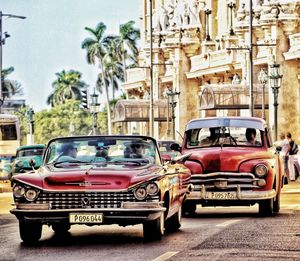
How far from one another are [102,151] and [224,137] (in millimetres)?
6609

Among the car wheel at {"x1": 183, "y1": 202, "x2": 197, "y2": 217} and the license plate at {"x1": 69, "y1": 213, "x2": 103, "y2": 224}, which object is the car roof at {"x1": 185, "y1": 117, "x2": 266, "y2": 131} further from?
the license plate at {"x1": 69, "y1": 213, "x2": 103, "y2": 224}

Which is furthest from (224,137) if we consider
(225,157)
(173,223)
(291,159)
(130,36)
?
(130,36)

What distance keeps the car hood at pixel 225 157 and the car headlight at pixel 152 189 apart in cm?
693

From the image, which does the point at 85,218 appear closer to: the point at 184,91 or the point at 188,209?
the point at 188,209

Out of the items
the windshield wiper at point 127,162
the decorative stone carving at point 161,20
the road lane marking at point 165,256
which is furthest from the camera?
the decorative stone carving at point 161,20

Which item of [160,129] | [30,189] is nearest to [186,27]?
[160,129]

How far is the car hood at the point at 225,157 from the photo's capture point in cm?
2720

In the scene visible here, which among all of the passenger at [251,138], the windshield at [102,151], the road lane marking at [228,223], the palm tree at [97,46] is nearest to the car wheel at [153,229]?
the windshield at [102,151]

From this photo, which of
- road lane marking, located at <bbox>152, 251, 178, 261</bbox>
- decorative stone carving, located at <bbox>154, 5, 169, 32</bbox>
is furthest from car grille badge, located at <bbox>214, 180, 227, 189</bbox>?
decorative stone carving, located at <bbox>154, 5, 169, 32</bbox>

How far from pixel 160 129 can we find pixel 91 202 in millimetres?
89144

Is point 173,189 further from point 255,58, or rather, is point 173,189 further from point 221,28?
point 221,28

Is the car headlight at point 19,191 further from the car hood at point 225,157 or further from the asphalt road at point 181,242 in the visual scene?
the car hood at point 225,157

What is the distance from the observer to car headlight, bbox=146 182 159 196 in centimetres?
2034

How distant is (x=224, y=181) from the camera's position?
27.3 metres
